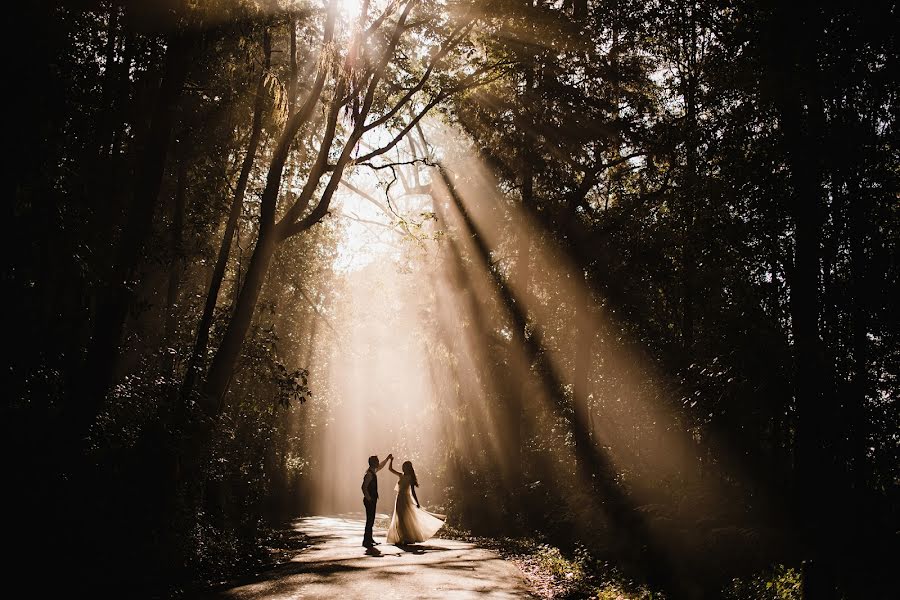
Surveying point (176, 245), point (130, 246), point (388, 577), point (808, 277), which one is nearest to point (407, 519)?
point (388, 577)

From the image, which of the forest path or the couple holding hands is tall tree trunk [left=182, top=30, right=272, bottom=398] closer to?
the forest path

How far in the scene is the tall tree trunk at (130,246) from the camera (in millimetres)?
8555

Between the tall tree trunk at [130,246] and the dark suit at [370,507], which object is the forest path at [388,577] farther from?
the tall tree trunk at [130,246]

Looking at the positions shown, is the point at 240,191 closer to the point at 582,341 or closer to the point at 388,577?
the point at 388,577

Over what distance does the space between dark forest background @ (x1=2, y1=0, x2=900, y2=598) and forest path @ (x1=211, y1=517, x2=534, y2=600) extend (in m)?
1.24

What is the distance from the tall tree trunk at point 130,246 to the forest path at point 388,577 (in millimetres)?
3254

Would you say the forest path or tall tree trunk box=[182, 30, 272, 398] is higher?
tall tree trunk box=[182, 30, 272, 398]

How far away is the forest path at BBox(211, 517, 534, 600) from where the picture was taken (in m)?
8.41

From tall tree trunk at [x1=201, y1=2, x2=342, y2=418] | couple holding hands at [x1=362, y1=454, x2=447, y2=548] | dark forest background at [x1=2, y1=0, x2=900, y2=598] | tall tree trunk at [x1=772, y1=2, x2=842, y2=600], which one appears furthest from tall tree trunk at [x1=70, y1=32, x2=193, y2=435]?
couple holding hands at [x1=362, y1=454, x2=447, y2=548]

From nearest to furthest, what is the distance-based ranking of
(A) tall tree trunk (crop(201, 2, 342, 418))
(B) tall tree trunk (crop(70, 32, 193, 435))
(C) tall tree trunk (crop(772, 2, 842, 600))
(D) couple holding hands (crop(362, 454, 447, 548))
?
(C) tall tree trunk (crop(772, 2, 842, 600)), (B) tall tree trunk (crop(70, 32, 193, 435)), (A) tall tree trunk (crop(201, 2, 342, 418)), (D) couple holding hands (crop(362, 454, 447, 548))

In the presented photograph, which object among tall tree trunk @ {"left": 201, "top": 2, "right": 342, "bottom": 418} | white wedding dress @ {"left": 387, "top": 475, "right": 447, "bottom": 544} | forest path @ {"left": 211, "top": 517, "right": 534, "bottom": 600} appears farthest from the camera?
white wedding dress @ {"left": 387, "top": 475, "right": 447, "bottom": 544}

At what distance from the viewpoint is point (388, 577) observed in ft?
31.9

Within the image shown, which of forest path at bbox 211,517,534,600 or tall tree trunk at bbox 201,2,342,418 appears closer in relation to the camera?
forest path at bbox 211,517,534,600

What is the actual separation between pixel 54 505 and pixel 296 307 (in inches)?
1204
